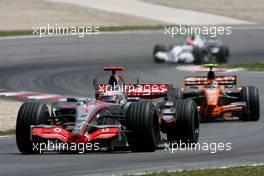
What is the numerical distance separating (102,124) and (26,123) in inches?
51.5

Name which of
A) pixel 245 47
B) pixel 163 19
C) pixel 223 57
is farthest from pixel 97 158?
pixel 163 19

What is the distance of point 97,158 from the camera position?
1644 cm

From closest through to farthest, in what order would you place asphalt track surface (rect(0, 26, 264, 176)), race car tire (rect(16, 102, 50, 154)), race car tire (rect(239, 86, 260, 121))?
asphalt track surface (rect(0, 26, 264, 176)) → race car tire (rect(16, 102, 50, 154)) → race car tire (rect(239, 86, 260, 121))

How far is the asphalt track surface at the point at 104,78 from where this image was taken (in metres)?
15.6

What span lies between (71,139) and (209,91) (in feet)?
26.1

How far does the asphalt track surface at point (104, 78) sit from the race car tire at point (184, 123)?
2.77 feet

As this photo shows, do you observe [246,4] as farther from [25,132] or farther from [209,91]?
[25,132]

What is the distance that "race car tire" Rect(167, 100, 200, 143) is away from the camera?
60.2ft

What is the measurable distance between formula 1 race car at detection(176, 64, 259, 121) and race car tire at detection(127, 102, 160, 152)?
6.94m

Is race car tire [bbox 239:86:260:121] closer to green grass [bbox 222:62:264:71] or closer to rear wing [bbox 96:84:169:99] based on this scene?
rear wing [bbox 96:84:169:99]

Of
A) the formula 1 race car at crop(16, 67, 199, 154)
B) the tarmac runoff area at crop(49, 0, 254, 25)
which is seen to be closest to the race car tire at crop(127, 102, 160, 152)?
the formula 1 race car at crop(16, 67, 199, 154)

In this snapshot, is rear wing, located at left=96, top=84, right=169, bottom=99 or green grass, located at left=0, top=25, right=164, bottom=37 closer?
rear wing, located at left=96, top=84, right=169, bottom=99

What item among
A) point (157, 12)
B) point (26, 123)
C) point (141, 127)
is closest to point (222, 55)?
point (157, 12)

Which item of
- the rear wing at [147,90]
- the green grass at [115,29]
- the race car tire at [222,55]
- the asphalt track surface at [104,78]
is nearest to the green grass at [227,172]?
the asphalt track surface at [104,78]
